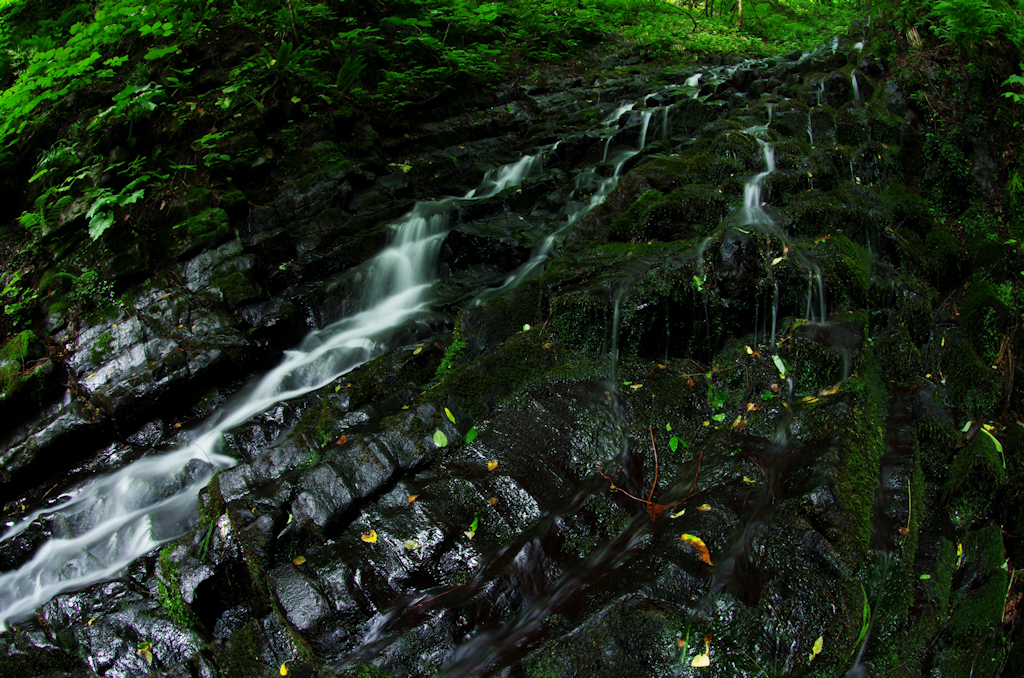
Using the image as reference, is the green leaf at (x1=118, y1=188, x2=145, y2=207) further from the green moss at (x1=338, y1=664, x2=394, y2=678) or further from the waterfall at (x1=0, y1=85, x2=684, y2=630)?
the green moss at (x1=338, y1=664, x2=394, y2=678)

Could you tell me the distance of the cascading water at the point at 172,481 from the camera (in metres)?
4.48

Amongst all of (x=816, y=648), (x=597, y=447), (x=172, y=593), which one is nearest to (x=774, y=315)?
(x=597, y=447)

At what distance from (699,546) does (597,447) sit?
1.12 m

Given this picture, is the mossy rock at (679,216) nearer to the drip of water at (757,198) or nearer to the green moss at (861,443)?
the drip of water at (757,198)

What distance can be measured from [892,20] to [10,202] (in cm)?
1363

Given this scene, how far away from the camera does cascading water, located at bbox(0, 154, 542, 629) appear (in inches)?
176

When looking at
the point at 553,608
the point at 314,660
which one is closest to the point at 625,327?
the point at 553,608

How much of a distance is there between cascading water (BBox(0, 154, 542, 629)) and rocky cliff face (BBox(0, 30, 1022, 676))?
0.29 feet

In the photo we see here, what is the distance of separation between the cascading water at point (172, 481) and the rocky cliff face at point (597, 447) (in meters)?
0.09

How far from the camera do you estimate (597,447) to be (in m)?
4.04

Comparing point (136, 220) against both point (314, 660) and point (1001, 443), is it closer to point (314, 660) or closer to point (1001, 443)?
point (314, 660)

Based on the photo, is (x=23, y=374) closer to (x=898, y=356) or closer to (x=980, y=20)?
(x=898, y=356)

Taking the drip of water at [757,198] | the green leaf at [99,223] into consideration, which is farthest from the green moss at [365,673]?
the green leaf at [99,223]

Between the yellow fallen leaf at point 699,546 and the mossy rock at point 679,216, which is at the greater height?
the mossy rock at point 679,216
